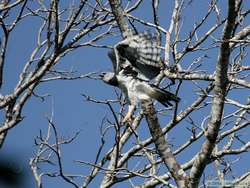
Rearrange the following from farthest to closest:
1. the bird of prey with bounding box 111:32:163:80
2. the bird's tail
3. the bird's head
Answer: the bird's head, the bird's tail, the bird of prey with bounding box 111:32:163:80

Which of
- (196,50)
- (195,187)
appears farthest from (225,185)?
(196,50)

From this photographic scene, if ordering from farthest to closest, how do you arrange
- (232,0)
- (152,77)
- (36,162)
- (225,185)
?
1. (36,162)
2. (152,77)
3. (225,185)
4. (232,0)

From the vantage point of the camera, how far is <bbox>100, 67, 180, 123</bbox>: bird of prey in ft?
14.8

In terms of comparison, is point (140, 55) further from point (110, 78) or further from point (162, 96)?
point (110, 78)

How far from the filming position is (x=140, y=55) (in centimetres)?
439

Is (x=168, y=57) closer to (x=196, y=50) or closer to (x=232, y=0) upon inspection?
(x=196, y=50)

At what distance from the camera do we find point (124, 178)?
16.2 feet

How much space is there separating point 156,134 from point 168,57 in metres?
0.78

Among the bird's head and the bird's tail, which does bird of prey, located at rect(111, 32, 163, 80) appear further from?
the bird's head

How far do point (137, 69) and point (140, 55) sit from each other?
0.71 feet

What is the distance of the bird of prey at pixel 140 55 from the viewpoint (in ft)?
13.7

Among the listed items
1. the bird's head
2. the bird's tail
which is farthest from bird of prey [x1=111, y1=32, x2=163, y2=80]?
the bird's head

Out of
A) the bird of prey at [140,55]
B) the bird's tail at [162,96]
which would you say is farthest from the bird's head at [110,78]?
the bird's tail at [162,96]

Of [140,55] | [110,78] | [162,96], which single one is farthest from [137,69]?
[110,78]
